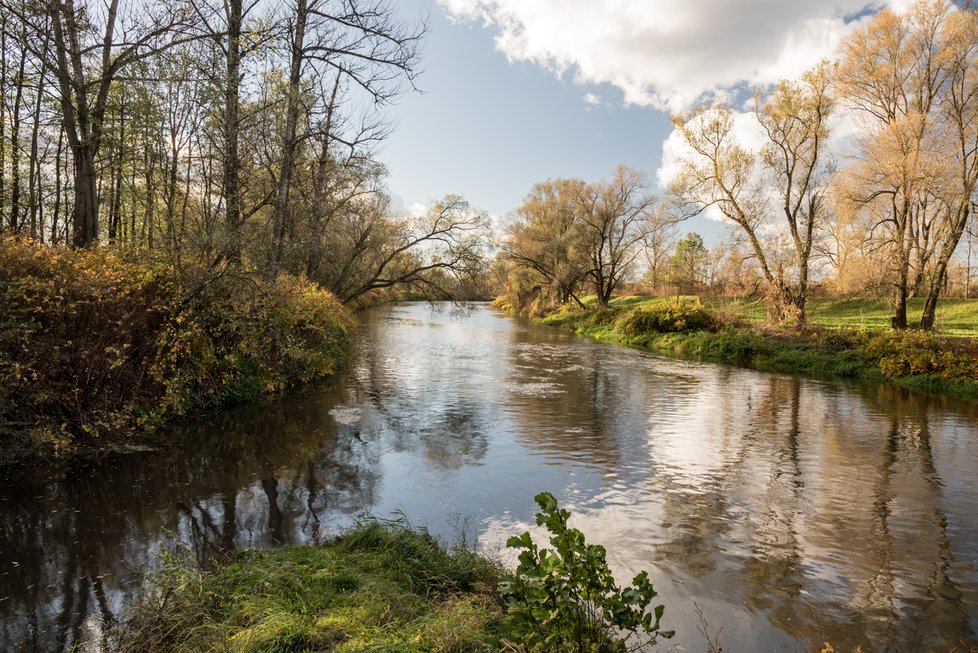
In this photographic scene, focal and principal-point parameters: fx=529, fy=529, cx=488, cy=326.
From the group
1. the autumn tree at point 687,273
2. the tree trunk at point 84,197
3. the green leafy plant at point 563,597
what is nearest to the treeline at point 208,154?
the tree trunk at point 84,197

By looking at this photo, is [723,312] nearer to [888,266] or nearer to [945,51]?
[888,266]

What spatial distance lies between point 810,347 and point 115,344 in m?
22.6

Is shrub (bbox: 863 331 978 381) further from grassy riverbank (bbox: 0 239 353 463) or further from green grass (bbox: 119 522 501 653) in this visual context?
grassy riverbank (bbox: 0 239 353 463)

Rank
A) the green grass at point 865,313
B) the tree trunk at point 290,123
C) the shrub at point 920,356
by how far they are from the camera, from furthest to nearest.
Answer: the green grass at point 865,313
the shrub at point 920,356
the tree trunk at point 290,123

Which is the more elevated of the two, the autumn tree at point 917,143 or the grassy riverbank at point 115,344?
the autumn tree at point 917,143

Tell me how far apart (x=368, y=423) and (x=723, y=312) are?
2339cm

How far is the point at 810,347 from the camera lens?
2100 cm

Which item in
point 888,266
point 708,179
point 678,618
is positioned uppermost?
point 708,179

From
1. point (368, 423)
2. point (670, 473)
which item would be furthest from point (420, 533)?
point (368, 423)

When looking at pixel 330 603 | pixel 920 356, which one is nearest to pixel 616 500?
pixel 330 603

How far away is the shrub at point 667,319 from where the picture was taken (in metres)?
27.7

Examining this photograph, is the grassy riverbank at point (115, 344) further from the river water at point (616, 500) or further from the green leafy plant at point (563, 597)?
the green leafy plant at point (563, 597)

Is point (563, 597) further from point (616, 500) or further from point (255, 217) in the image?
point (255, 217)

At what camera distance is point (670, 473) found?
28.7 ft
